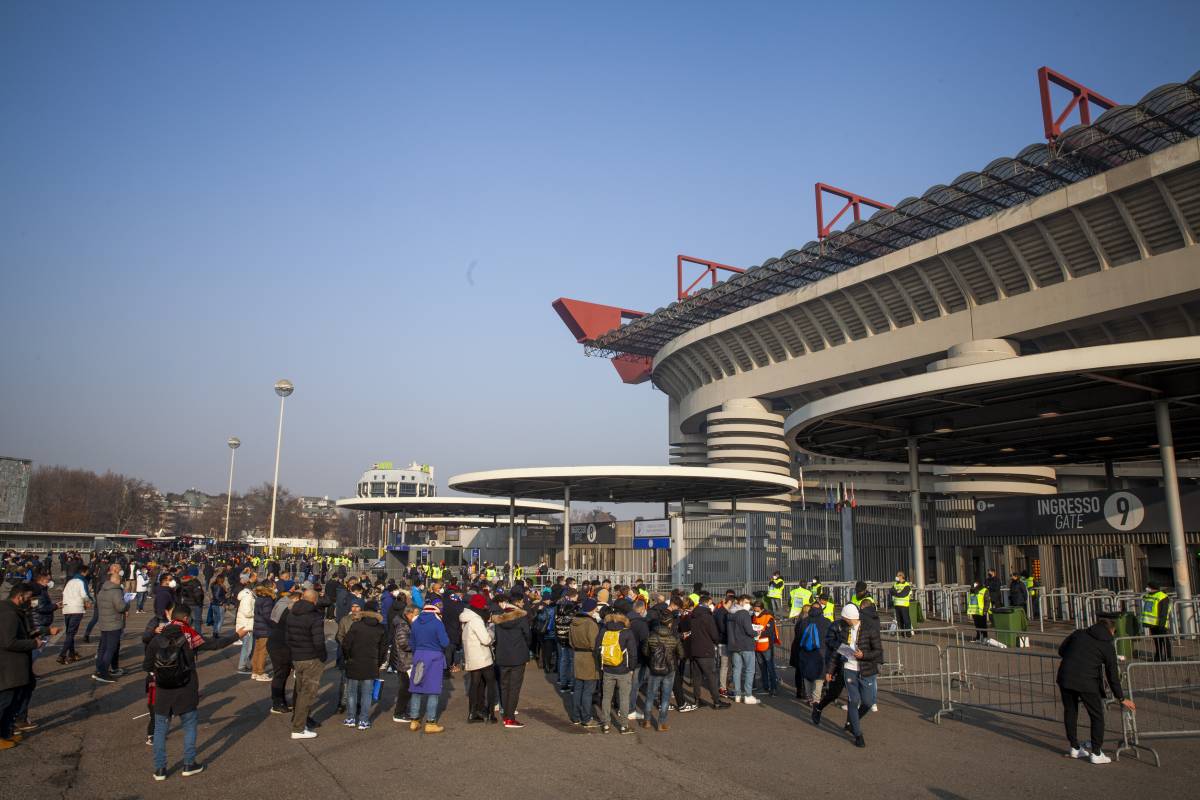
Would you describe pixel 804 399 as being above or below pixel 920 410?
above

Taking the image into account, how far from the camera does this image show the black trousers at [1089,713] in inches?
325

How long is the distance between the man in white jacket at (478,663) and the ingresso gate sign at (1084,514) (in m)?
21.8

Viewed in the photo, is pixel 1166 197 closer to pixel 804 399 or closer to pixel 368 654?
pixel 804 399

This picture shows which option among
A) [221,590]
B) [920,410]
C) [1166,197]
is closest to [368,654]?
[221,590]

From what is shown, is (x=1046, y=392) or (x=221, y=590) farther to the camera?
Answer: (x=1046, y=392)

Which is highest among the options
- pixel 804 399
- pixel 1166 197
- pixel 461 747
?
pixel 1166 197

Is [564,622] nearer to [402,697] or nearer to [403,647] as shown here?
[402,697]

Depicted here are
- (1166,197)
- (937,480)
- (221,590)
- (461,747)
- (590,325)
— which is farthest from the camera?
(590,325)

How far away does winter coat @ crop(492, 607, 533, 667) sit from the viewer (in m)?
9.94

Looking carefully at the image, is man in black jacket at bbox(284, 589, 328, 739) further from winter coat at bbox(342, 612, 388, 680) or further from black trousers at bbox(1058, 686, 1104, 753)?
black trousers at bbox(1058, 686, 1104, 753)

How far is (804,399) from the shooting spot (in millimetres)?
57219

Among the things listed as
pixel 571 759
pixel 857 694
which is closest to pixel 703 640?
pixel 857 694

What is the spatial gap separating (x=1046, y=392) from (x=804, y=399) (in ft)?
119

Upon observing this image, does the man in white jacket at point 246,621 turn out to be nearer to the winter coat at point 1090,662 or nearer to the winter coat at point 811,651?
the winter coat at point 811,651
